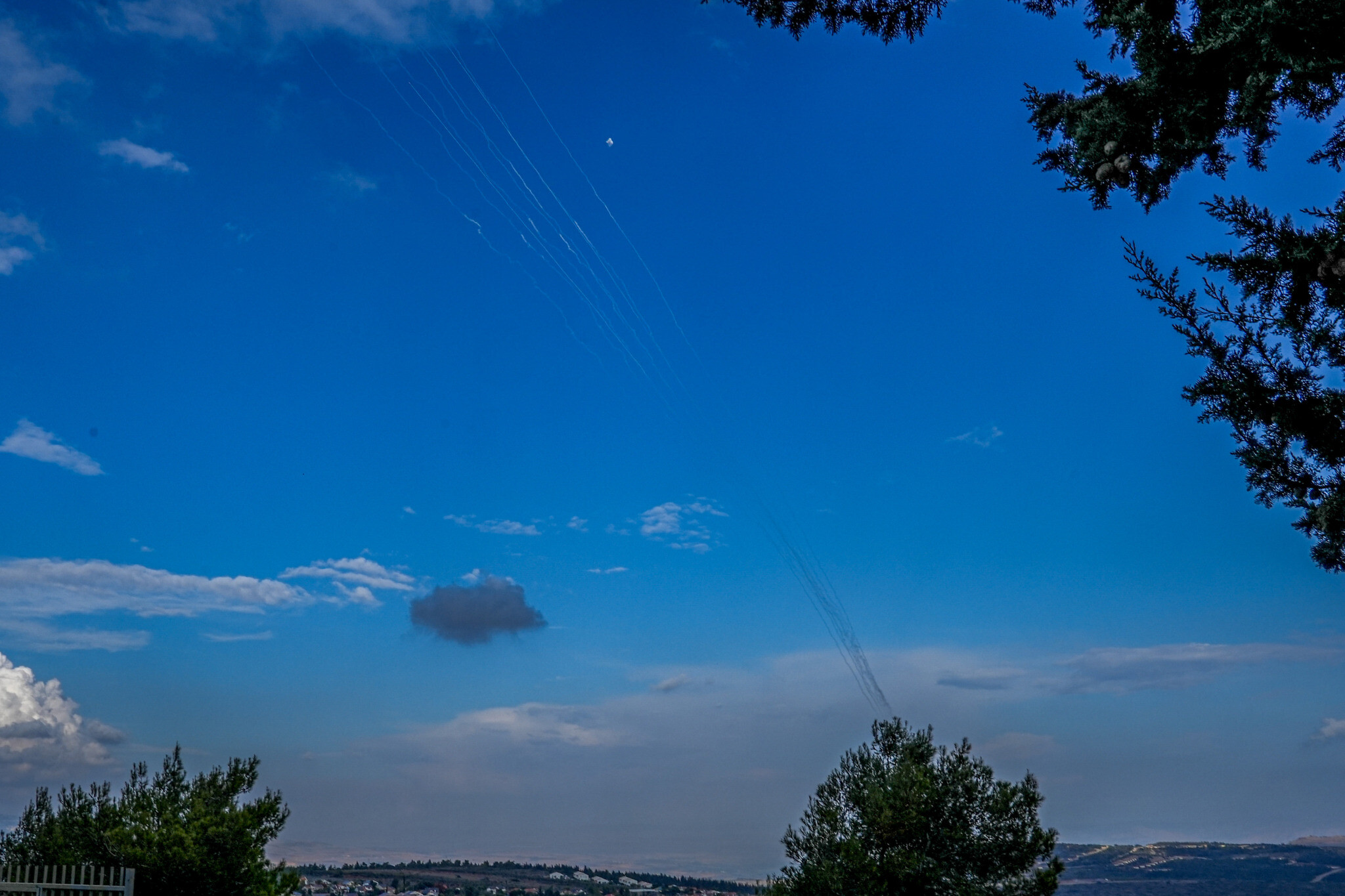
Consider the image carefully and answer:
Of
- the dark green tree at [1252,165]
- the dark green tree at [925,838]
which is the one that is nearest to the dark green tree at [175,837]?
the dark green tree at [925,838]

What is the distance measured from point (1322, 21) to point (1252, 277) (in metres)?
1.84

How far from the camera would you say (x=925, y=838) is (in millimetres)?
23859

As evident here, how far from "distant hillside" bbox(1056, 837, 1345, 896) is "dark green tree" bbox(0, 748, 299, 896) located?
74696mm

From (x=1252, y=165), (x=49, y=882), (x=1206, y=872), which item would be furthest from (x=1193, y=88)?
(x=1206, y=872)

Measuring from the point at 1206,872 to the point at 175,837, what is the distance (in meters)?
101

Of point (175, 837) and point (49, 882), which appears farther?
point (175, 837)

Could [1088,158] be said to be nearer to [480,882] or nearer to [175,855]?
[175,855]

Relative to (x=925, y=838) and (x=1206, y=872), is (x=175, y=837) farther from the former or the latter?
(x=1206, y=872)

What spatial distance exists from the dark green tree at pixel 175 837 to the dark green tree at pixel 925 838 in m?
13.7

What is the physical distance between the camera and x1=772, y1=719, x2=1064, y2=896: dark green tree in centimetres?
2264

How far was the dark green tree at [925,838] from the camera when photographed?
22641mm

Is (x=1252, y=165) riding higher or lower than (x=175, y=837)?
higher

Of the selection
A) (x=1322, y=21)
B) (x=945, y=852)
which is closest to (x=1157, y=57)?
(x=1322, y=21)

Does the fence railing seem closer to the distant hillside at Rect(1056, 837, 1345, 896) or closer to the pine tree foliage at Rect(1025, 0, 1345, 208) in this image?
the pine tree foliage at Rect(1025, 0, 1345, 208)
